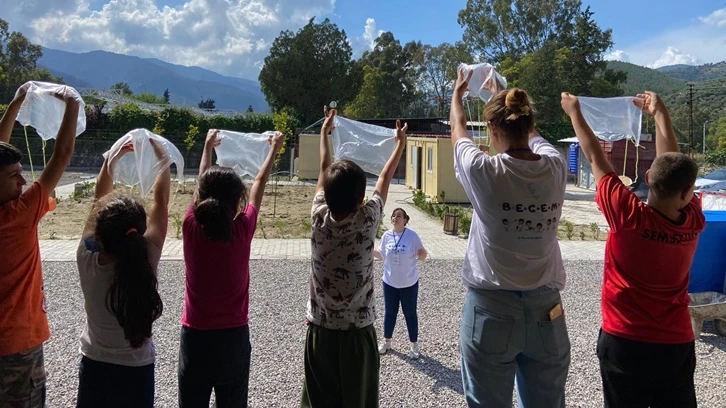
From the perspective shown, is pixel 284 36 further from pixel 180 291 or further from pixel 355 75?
pixel 180 291

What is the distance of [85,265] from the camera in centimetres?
234

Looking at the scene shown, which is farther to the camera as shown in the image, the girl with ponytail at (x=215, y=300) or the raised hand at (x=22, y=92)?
the raised hand at (x=22, y=92)

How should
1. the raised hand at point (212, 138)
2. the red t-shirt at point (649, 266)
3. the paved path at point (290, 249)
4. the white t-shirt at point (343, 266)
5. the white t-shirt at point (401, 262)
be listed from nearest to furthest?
the red t-shirt at point (649, 266) < the white t-shirt at point (343, 266) < the raised hand at point (212, 138) < the white t-shirt at point (401, 262) < the paved path at point (290, 249)

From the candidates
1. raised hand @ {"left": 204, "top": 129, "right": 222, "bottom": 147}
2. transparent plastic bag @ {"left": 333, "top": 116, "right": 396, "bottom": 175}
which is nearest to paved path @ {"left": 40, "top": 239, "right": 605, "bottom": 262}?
transparent plastic bag @ {"left": 333, "top": 116, "right": 396, "bottom": 175}

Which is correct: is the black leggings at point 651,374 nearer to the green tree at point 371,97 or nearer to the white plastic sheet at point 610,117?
the white plastic sheet at point 610,117

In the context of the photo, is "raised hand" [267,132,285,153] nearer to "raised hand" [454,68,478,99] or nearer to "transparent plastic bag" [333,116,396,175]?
"transparent plastic bag" [333,116,396,175]

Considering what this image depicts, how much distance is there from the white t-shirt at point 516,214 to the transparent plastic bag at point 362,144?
1416 millimetres

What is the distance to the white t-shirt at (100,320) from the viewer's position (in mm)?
2324

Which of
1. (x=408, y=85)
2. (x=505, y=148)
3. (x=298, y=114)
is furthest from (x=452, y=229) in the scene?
(x=408, y=85)

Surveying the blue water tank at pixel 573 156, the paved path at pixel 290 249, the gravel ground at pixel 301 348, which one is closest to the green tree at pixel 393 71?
the blue water tank at pixel 573 156

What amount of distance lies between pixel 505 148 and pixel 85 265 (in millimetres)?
2016

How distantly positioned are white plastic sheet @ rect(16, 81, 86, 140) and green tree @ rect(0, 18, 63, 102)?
64.6m

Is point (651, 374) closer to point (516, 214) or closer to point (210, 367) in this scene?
point (516, 214)

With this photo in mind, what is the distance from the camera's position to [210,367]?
8.50 feet
